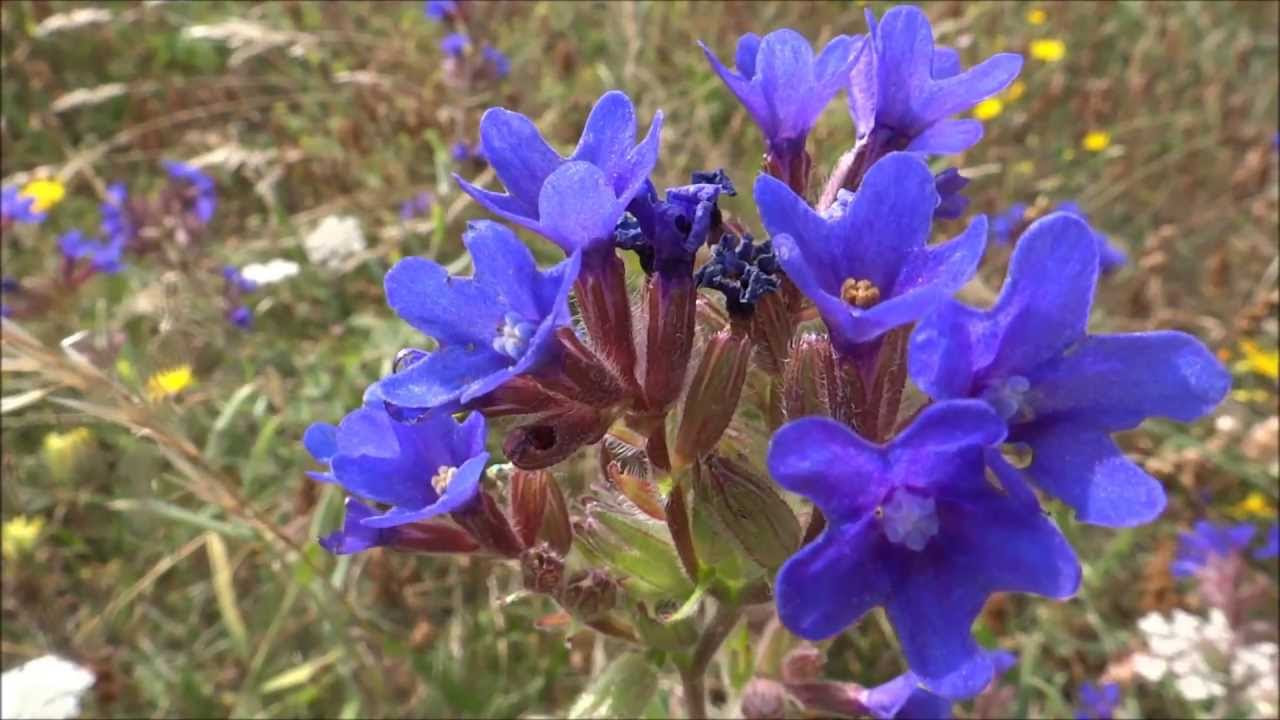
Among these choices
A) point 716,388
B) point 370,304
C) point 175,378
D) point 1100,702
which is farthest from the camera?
point 370,304

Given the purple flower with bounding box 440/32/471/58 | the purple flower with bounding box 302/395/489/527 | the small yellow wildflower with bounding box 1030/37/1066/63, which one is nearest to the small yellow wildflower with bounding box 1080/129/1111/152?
the small yellow wildflower with bounding box 1030/37/1066/63

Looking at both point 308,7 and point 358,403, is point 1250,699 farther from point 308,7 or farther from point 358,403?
point 308,7

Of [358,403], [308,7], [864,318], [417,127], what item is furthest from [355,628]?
[308,7]

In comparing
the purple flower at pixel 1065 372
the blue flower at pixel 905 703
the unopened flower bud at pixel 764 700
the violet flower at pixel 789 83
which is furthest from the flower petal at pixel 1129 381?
the unopened flower bud at pixel 764 700

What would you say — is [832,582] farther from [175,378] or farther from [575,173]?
[175,378]

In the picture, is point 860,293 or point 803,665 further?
point 803,665

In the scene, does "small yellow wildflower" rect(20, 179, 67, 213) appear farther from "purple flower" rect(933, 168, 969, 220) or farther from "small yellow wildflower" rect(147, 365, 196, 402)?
"purple flower" rect(933, 168, 969, 220)

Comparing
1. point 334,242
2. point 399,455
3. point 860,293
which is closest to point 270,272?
point 334,242
